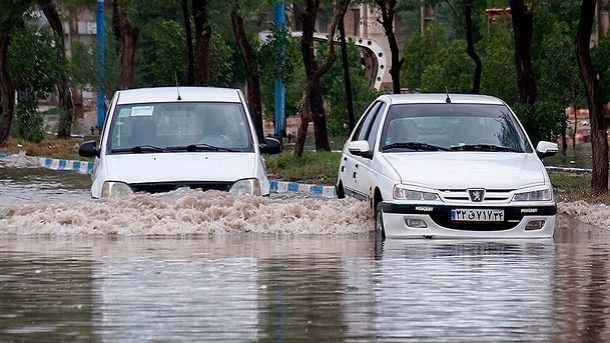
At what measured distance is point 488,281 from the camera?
10367 millimetres

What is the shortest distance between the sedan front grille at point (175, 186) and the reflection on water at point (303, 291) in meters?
1.07

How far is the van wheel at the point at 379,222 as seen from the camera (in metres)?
14.2

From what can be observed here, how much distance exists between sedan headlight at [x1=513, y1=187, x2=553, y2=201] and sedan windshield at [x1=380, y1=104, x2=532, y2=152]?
3.69ft

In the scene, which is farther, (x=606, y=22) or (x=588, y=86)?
(x=606, y=22)

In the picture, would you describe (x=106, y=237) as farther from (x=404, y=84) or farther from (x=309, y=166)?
(x=404, y=84)

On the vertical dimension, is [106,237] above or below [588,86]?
below

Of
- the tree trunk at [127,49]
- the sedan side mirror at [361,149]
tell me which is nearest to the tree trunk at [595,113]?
the sedan side mirror at [361,149]

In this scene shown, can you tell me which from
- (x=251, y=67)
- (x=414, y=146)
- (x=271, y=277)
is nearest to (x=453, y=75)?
(x=251, y=67)

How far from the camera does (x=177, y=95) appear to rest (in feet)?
55.3

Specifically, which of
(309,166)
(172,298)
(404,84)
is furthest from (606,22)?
(172,298)

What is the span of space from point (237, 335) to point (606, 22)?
65268 millimetres

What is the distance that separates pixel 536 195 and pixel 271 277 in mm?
4168

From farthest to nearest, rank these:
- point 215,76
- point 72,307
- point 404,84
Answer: point 404,84
point 215,76
point 72,307

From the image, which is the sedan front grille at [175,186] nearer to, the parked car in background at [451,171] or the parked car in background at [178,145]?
the parked car in background at [178,145]
